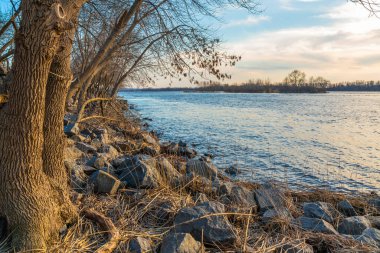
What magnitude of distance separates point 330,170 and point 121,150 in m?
6.71

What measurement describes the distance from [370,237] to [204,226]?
229cm

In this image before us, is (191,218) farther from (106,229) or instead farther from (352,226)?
(352,226)

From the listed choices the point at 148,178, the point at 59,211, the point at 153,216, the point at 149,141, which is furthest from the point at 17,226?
the point at 149,141

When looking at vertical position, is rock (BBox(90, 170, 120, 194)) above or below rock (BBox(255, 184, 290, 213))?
above

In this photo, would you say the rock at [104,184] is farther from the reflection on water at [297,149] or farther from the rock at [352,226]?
the reflection on water at [297,149]

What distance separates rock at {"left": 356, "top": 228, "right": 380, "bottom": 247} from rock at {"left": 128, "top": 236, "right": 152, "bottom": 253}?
266cm

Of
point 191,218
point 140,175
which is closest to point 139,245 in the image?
point 191,218

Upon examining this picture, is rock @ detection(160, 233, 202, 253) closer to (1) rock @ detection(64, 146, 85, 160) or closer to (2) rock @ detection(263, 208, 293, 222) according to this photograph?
(2) rock @ detection(263, 208, 293, 222)

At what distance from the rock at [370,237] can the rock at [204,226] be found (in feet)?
6.01

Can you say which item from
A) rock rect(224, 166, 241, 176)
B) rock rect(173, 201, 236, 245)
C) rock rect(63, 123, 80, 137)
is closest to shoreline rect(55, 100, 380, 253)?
rock rect(173, 201, 236, 245)

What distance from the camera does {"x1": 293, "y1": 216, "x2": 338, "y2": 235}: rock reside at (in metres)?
4.50

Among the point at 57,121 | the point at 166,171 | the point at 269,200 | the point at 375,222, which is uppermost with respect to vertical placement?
the point at 57,121

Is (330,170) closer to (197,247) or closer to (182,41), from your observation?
(182,41)

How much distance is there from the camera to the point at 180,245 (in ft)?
10.3
